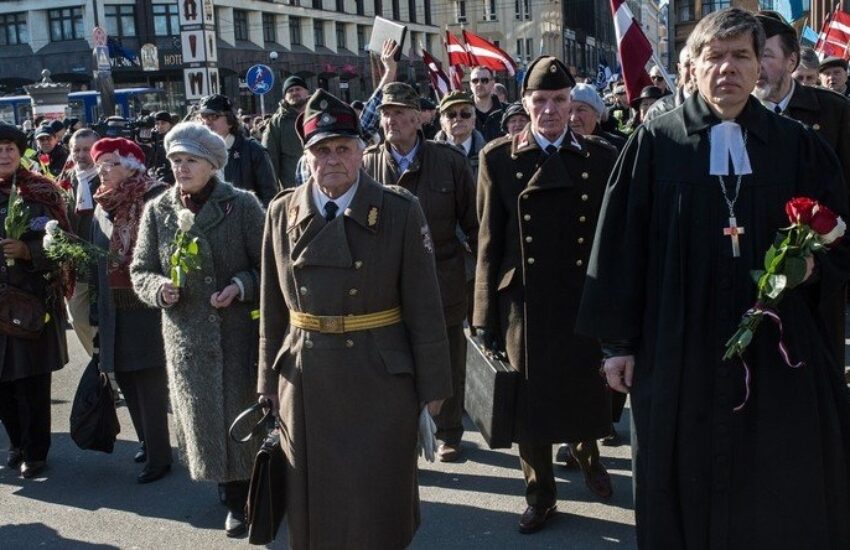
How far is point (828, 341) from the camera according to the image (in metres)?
3.65

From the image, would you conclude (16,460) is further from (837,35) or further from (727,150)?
(837,35)

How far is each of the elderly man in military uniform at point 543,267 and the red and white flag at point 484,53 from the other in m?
15.3

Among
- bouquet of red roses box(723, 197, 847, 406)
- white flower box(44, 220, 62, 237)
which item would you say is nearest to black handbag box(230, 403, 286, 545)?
bouquet of red roses box(723, 197, 847, 406)

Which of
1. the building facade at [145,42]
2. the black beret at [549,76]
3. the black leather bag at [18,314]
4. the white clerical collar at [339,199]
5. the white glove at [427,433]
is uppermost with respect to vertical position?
the building facade at [145,42]

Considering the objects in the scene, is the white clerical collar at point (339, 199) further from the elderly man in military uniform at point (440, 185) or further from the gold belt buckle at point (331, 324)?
the elderly man in military uniform at point (440, 185)

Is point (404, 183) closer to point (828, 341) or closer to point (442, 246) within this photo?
point (442, 246)

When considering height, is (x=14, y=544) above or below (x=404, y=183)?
below

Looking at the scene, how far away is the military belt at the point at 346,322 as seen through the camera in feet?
13.2

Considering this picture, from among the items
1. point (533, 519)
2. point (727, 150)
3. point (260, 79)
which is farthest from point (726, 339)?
point (260, 79)

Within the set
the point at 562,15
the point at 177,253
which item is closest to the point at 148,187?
the point at 177,253

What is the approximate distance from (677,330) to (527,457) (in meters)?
1.88

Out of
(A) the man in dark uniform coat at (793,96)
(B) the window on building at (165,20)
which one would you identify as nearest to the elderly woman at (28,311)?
(A) the man in dark uniform coat at (793,96)

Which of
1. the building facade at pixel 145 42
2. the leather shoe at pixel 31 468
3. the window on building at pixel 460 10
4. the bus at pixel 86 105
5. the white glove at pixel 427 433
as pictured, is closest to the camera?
the white glove at pixel 427 433

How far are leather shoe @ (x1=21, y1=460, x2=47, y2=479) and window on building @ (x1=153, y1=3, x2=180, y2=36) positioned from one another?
55.3 metres
